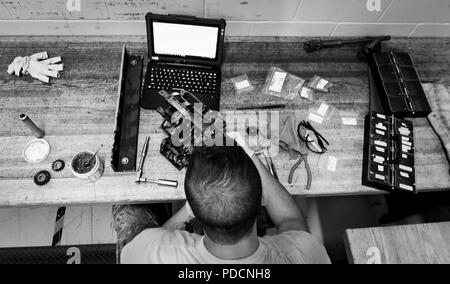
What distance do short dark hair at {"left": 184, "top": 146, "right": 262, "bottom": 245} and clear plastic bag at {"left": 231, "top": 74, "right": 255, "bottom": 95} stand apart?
0.64m

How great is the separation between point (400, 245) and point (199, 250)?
0.77m

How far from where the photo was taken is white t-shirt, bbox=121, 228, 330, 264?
100 cm

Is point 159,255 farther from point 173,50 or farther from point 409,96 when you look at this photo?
point 409,96

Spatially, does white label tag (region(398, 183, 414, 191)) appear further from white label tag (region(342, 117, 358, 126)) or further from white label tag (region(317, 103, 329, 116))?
white label tag (region(317, 103, 329, 116))

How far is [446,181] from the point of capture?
1.37 meters

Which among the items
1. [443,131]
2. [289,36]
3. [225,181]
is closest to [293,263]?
[225,181]

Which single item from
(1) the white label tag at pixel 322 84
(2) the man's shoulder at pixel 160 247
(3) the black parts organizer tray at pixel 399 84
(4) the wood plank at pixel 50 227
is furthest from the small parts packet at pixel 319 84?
(4) the wood plank at pixel 50 227

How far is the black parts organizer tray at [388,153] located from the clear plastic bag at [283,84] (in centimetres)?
34

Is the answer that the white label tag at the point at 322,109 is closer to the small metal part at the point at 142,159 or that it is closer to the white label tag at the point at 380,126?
the white label tag at the point at 380,126

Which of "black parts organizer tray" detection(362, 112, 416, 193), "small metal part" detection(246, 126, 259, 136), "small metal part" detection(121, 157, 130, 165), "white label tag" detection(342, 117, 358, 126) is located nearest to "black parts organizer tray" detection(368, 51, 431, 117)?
"black parts organizer tray" detection(362, 112, 416, 193)
